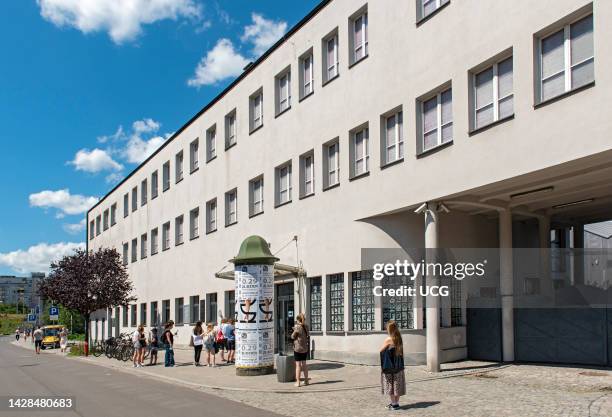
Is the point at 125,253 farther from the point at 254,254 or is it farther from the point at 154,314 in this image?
the point at 254,254

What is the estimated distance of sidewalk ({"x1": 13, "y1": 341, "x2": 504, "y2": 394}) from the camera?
53.3ft

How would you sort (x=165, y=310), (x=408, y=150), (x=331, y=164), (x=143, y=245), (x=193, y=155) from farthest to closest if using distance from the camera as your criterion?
(x=143, y=245) → (x=165, y=310) → (x=193, y=155) → (x=331, y=164) → (x=408, y=150)

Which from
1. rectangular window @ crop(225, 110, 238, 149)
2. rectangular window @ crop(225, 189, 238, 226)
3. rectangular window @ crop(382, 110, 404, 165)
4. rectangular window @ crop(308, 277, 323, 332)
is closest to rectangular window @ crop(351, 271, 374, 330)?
rectangular window @ crop(308, 277, 323, 332)

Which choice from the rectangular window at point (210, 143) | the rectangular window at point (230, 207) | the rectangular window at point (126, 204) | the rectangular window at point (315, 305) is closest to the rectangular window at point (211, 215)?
the rectangular window at point (230, 207)

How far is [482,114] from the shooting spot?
17.0 meters

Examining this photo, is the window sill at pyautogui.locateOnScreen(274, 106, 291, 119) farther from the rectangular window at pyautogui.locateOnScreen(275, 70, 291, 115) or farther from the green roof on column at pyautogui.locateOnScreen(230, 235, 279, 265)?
the green roof on column at pyautogui.locateOnScreen(230, 235, 279, 265)

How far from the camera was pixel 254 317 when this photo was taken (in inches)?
Answer: 752

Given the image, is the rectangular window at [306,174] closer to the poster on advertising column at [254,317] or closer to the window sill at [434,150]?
the poster on advertising column at [254,317]

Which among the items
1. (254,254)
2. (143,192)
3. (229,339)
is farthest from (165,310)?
(254,254)

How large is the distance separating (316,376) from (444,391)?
15.1 feet

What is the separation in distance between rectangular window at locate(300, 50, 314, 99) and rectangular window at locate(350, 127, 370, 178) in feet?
12.1

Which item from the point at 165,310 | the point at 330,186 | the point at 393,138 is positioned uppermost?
the point at 393,138

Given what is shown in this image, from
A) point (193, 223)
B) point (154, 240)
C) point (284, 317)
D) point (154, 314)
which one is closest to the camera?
point (284, 317)

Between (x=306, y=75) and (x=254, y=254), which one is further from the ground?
(x=306, y=75)
